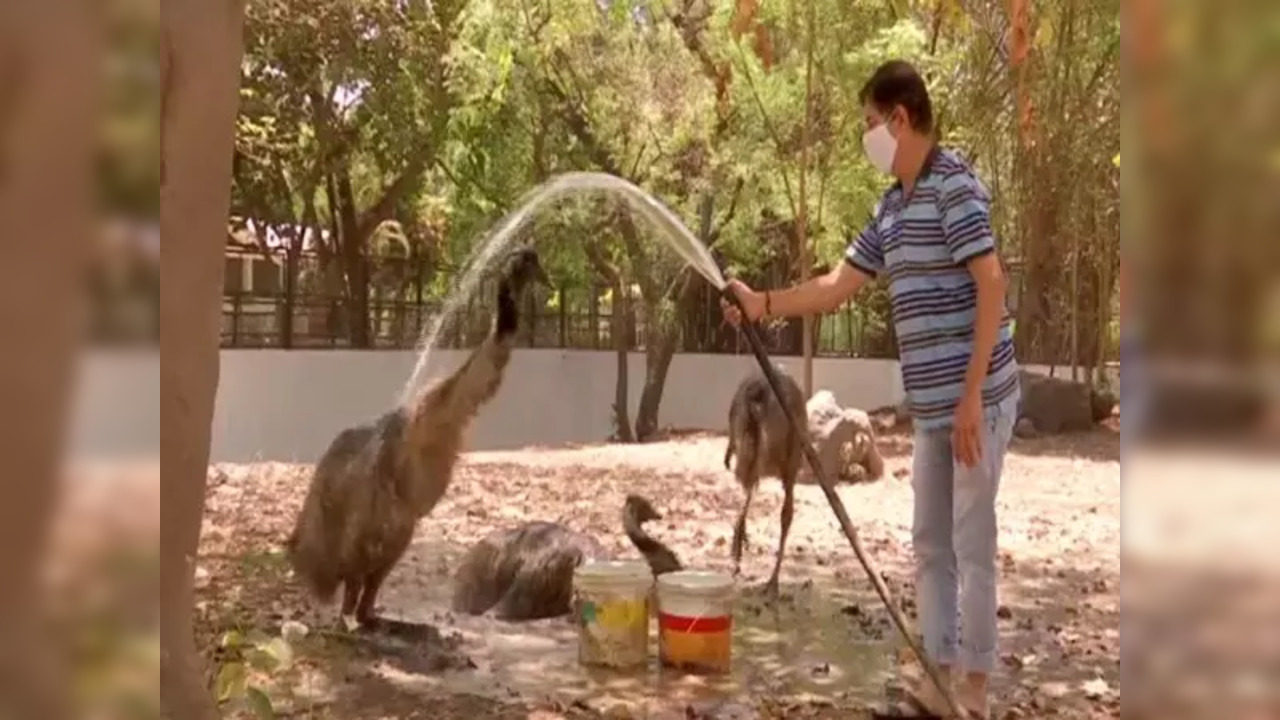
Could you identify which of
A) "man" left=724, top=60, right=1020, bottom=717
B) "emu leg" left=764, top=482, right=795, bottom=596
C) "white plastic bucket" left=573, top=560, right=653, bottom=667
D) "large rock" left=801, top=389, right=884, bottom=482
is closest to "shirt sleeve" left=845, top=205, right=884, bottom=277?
"man" left=724, top=60, right=1020, bottom=717

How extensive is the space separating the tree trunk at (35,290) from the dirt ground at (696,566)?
3.36m

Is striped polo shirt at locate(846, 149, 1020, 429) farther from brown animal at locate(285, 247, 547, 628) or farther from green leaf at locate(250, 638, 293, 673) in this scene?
green leaf at locate(250, 638, 293, 673)

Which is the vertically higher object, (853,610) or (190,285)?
(190,285)

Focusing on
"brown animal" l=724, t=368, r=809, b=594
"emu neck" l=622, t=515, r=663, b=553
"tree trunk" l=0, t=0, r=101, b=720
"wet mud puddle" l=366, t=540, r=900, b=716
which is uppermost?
"tree trunk" l=0, t=0, r=101, b=720

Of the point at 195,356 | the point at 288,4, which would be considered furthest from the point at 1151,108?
the point at 288,4

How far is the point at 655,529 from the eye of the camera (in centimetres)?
852

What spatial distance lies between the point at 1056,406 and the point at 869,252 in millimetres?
11190

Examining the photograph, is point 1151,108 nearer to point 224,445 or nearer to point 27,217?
point 27,217

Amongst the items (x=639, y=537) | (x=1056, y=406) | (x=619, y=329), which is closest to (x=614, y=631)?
(x=639, y=537)

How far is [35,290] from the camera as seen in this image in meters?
0.76

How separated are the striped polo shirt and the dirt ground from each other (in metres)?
1.14

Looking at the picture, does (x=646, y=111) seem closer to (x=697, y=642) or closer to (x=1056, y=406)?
(x=1056, y=406)

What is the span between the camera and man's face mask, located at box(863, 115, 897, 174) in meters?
4.12

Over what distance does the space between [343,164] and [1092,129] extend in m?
8.05
